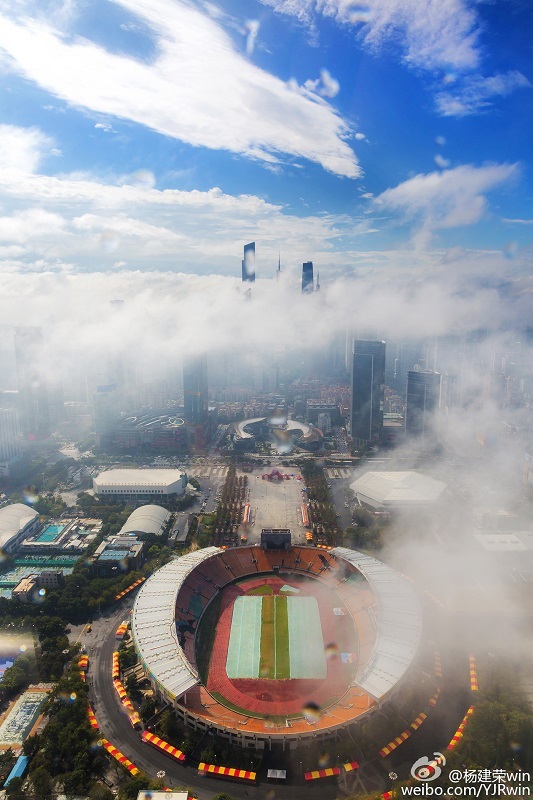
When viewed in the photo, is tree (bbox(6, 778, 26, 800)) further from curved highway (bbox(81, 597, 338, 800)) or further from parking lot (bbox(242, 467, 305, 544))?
parking lot (bbox(242, 467, 305, 544))

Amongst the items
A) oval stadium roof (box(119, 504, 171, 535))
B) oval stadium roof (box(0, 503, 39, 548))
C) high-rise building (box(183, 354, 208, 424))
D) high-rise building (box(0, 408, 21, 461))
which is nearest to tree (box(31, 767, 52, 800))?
oval stadium roof (box(119, 504, 171, 535))

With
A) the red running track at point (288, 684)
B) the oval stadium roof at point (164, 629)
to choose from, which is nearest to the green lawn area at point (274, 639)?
the red running track at point (288, 684)

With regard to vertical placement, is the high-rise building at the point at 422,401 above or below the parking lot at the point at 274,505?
above

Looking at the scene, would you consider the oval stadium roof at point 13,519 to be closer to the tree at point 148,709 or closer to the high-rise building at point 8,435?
the high-rise building at point 8,435

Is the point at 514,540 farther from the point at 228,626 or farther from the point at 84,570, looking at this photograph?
the point at 84,570

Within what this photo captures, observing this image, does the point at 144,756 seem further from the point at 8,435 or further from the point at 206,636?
the point at 8,435

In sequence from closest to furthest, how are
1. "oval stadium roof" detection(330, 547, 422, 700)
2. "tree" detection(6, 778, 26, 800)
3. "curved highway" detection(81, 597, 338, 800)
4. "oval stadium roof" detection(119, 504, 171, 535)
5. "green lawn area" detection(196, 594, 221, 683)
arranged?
"tree" detection(6, 778, 26, 800)
"curved highway" detection(81, 597, 338, 800)
"oval stadium roof" detection(330, 547, 422, 700)
"green lawn area" detection(196, 594, 221, 683)
"oval stadium roof" detection(119, 504, 171, 535)
